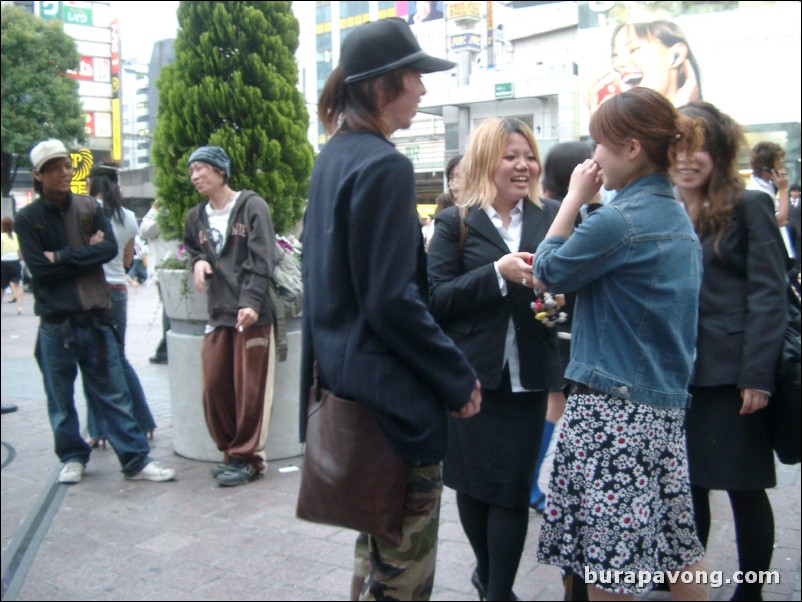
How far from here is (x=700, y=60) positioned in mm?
26969

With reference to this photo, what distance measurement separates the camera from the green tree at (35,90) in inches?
192

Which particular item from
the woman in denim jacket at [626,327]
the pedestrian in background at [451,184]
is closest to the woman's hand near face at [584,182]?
the woman in denim jacket at [626,327]

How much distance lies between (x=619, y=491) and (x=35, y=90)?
416cm

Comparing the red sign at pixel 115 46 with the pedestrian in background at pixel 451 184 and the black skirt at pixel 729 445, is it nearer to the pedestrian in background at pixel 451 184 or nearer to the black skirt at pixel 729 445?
the pedestrian in background at pixel 451 184

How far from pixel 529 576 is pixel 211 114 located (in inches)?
144

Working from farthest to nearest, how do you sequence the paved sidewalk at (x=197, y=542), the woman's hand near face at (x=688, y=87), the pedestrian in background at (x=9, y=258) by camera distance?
the woman's hand near face at (x=688, y=87) < the pedestrian in background at (x=9, y=258) < the paved sidewalk at (x=197, y=542)

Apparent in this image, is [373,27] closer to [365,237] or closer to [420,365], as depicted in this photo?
[365,237]

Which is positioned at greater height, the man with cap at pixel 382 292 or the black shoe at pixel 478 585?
the man with cap at pixel 382 292

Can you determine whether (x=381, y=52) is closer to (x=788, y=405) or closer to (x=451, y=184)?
(x=788, y=405)

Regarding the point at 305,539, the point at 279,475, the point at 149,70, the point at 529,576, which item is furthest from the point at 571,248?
the point at 149,70

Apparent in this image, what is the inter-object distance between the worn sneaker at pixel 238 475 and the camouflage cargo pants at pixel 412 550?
2874 mm

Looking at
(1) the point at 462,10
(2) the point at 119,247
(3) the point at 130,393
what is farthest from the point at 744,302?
(1) the point at 462,10

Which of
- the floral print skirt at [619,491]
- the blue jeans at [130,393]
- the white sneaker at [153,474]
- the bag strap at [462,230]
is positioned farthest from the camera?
the blue jeans at [130,393]

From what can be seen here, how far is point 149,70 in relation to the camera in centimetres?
689
